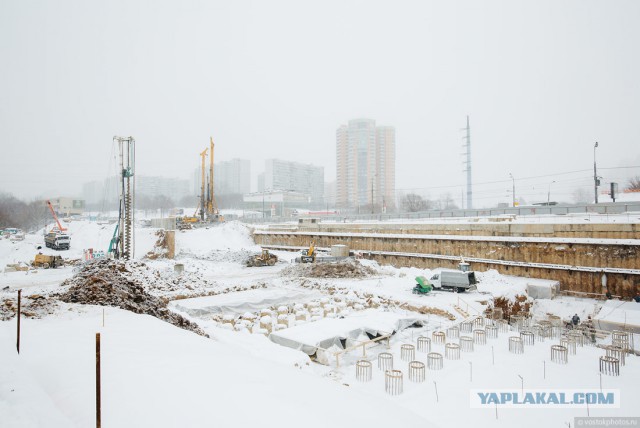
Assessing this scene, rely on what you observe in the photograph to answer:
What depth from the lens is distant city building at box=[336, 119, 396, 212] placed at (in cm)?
10681

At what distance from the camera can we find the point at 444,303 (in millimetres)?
16281

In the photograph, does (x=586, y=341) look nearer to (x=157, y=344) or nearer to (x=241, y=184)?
(x=157, y=344)

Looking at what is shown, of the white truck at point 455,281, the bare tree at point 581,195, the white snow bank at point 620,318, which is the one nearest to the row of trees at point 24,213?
the white truck at point 455,281

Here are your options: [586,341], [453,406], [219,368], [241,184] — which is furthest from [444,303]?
[241,184]

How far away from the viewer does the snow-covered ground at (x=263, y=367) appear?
4.71 metres

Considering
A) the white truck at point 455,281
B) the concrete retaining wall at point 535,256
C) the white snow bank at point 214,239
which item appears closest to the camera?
the white truck at point 455,281

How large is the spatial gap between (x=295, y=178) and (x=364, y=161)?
1216 inches

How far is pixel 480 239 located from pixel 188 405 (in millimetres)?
22338

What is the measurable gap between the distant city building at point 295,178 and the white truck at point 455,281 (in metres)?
98.7

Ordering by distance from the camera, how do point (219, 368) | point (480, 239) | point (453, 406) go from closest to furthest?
1. point (219, 368)
2. point (453, 406)
3. point (480, 239)

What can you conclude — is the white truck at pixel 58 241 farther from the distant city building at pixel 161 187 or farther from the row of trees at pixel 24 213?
the distant city building at pixel 161 187

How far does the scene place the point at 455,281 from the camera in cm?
1816

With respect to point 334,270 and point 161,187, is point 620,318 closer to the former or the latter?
point 334,270

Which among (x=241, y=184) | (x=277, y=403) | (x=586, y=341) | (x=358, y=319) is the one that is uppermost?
(x=241, y=184)
